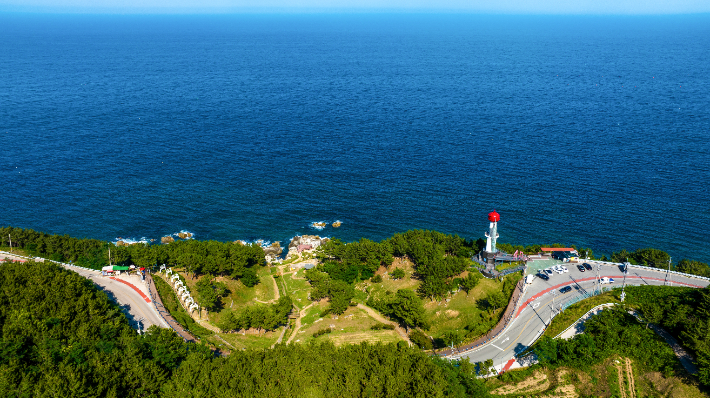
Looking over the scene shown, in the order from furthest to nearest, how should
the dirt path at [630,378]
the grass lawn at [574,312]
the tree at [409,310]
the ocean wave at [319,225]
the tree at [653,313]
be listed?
A: the ocean wave at [319,225], the tree at [409,310], the grass lawn at [574,312], the tree at [653,313], the dirt path at [630,378]

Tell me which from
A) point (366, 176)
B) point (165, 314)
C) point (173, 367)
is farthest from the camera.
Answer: point (366, 176)

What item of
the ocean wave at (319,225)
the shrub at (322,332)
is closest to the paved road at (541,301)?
the shrub at (322,332)

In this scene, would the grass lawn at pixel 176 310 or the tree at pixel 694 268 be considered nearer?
the grass lawn at pixel 176 310

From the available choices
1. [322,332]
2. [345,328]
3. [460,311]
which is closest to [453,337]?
[460,311]

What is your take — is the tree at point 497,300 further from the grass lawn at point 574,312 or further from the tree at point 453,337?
the grass lawn at point 574,312

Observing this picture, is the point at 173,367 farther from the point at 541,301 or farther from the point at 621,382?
the point at 541,301

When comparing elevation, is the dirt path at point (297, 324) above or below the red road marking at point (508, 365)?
below
